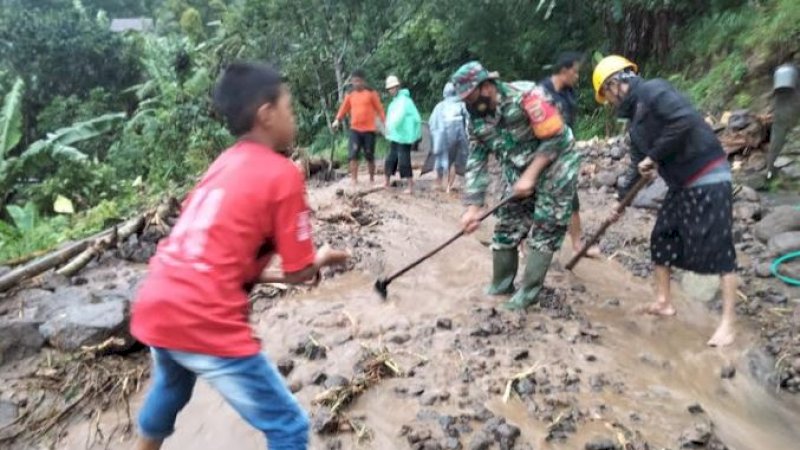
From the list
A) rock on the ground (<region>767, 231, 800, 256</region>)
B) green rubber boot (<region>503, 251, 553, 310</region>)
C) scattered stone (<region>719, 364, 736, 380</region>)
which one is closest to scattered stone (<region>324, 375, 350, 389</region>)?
green rubber boot (<region>503, 251, 553, 310</region>)

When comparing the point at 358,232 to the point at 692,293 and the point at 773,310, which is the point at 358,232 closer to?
the point at 692,293

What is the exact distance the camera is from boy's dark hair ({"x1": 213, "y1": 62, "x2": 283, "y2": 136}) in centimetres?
213

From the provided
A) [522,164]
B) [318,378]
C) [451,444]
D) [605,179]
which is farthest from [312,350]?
[605,179]

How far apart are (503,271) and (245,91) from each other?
9.75 feet

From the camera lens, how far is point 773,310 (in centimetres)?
487

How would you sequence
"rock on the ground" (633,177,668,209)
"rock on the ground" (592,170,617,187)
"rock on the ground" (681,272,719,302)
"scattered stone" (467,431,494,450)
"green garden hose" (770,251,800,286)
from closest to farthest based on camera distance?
1. "scattered stone" (467,431,494,450)
2. "rock on the ground" (681,272,719,302)
3. "green garden hose" (770,251,800,286)
4. "rock on the ground" (633,177,668,209)
5. "rock on the ground" (592,170,617,187)

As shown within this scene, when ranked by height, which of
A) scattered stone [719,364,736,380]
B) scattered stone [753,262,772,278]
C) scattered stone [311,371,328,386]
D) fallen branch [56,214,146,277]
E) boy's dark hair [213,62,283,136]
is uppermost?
boy's dark hair [213,62,283,136]

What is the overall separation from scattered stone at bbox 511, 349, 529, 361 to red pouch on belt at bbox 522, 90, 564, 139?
131 cm

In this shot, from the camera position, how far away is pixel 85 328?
417 cm

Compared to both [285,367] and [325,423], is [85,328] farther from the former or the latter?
[325,423]

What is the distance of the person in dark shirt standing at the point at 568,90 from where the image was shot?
594cm

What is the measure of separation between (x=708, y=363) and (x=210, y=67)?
53.1 feet

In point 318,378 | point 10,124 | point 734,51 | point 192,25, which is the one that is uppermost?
point 734,51

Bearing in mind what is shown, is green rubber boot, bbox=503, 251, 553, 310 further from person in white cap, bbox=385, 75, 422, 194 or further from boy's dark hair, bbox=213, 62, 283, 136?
person in white cap, bbox=385, 75, 422, 194
